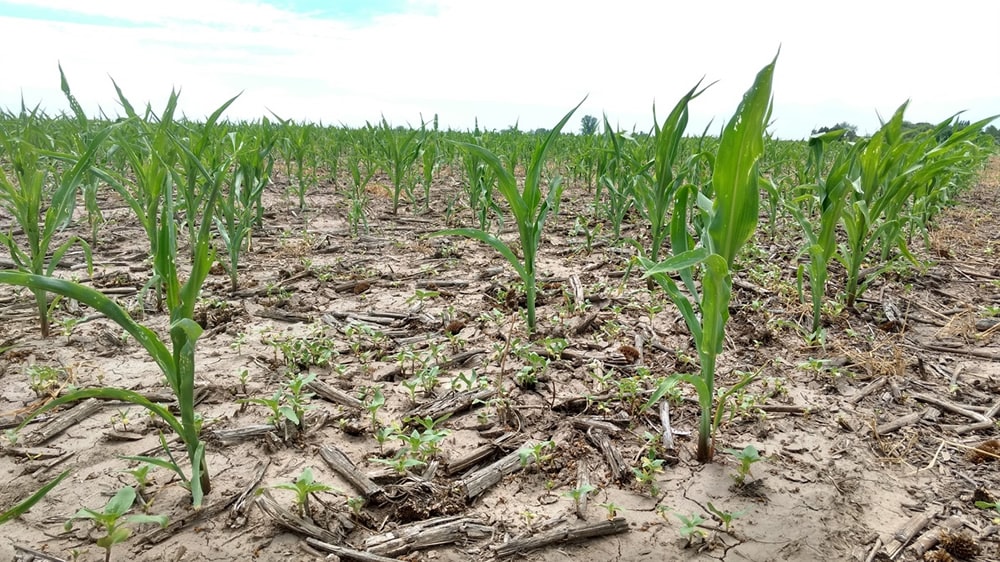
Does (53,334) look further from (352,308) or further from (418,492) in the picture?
(418,492)

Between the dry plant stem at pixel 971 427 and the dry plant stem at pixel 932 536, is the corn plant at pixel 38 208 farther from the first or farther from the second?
the dry plant stem at pixel 971 427

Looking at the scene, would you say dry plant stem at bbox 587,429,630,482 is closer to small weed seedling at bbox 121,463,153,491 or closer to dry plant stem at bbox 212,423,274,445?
dry plant stem at bbox 212,423,274,445

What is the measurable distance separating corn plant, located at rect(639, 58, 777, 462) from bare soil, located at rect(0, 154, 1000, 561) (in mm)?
319

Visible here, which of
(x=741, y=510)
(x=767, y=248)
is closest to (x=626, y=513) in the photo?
(x=741, y=510)

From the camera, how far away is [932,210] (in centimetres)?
470

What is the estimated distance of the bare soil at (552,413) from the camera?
1.44m

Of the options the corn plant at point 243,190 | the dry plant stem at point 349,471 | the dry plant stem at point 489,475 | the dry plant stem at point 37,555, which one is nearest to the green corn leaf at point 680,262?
the dry plant stem at point 489,475

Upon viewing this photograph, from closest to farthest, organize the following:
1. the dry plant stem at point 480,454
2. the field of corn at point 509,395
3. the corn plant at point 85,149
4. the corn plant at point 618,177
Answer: the field of corn at point 509,395, the dry plant stem at point 480,454, the corn plant at point 85,149, the corn plant at point 618,177

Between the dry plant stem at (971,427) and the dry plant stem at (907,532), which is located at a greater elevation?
the dry plant stem at (971,427)

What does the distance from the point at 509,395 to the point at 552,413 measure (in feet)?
0.56

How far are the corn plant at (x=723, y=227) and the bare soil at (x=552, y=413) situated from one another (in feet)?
1.05

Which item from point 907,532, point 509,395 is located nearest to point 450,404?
point 509,395

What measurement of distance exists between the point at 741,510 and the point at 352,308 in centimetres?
201

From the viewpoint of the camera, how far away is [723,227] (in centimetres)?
158
